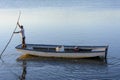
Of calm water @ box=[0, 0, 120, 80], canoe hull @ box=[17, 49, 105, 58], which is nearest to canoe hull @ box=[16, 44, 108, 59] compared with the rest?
canoe hull @ box=[17, 49, 105, 58]

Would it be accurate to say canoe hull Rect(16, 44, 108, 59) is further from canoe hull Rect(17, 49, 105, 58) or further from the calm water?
the calm water

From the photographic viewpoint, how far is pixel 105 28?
3741 cm

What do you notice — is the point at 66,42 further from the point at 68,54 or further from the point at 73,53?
the point at 73,53

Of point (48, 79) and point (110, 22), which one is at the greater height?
point (110, 22)

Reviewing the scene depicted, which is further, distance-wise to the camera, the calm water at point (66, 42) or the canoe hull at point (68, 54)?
the canoe hull at point (68, 54)

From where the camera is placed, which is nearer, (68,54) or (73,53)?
(73,53)

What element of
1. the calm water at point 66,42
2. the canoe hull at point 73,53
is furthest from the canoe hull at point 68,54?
the calm water at point 66,42

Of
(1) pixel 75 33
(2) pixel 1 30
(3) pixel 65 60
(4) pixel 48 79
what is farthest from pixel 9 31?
(4) pixel 48 79

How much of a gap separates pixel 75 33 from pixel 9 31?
8751 millimetres

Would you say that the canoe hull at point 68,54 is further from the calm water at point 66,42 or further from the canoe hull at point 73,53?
the calm water at point 66,42

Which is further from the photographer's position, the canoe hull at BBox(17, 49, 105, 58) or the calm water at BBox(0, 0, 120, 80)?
the canoe hull at BBox(17, 49, 105, 58)

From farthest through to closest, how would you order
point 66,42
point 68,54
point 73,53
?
point 66,42 → point 68,54 → point 73,53

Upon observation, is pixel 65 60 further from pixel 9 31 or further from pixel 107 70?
pixel 9 31

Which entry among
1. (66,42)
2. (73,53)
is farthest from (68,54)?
(66,42)
